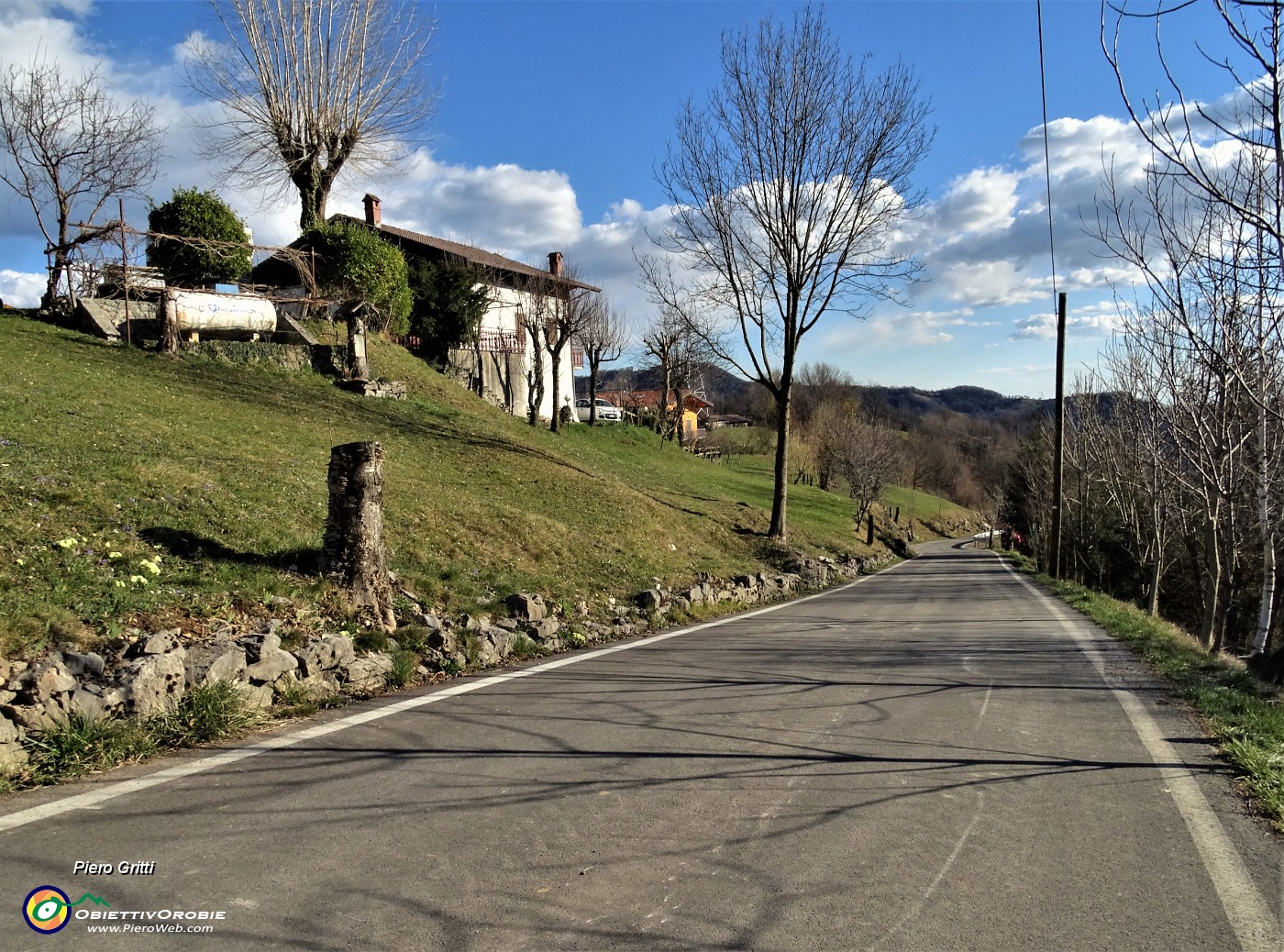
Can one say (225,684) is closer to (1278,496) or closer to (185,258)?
(1278,496)

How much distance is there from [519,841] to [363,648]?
146 inches

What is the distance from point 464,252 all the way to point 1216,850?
43254mm

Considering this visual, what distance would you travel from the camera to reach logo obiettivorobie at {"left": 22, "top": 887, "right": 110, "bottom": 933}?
2.64 m

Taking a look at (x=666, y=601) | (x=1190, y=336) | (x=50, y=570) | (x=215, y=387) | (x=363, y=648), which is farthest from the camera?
(x=215, y=387)

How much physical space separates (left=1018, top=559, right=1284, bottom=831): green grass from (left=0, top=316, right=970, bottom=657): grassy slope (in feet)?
21.9

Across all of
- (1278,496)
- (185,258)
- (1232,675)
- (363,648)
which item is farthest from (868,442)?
(363,648)

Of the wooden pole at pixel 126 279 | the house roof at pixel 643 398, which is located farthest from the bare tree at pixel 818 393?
the wooden pole at pixel 126 279

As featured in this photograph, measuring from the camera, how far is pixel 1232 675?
291 inches

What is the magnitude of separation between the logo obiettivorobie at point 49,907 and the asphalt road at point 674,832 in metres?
0.04

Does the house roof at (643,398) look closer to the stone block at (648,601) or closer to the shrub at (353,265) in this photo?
the shrub at (353,265)

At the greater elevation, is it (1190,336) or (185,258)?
(185,258)

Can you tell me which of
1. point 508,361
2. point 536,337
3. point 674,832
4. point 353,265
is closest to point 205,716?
point 674,832

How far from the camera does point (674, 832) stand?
11.3 feet

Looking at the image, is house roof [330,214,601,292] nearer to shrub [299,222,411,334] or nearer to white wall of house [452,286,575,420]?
white wall of house [452,286,575,420]
